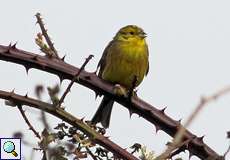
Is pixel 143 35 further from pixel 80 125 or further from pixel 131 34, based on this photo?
pixel 80 125

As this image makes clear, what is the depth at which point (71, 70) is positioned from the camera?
2.88 metres

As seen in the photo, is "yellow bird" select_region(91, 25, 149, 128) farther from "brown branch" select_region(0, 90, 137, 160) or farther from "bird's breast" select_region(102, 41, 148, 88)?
"brown branch" select_region(0, 90, 137, 160)

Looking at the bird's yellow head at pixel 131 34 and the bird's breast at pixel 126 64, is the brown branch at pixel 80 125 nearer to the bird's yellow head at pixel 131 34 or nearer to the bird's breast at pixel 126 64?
the bird's breast at pixel 126 64

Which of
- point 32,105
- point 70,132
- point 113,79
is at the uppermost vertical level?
point 113,79

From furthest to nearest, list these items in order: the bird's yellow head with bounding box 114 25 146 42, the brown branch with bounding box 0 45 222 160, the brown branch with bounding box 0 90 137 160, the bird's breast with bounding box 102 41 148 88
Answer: the bird's yellow head with bounding box 114 25 146 42 < the bird's breast with bounding box 102 41 148 88 < the brown branch with bounding box 0 45 222 160 < the brown branch with bounding box 0 90 137 160

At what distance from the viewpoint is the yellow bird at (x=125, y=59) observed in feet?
21.7

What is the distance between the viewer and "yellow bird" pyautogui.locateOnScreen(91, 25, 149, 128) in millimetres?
6613

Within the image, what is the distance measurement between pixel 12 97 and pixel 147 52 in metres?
5.11

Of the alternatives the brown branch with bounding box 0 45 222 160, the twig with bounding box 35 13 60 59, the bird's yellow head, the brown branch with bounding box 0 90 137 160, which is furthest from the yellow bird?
the brown branch with bounding box 0 90 137 160

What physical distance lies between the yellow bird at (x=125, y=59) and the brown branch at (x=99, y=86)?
3024 mm

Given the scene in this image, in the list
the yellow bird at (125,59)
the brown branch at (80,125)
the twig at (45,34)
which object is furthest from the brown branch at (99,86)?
the yellow bird at (125,59)

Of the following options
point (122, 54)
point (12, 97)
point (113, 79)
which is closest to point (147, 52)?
point (122, 54)

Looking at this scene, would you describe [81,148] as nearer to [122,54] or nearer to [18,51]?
[18,51]

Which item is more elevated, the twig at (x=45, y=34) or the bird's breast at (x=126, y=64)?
the bird's breast at (x=126, y=64)
